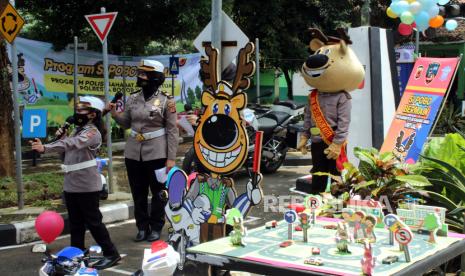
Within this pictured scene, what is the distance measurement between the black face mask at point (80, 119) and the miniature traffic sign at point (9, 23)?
2.27 m

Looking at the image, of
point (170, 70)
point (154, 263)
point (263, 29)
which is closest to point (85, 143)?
point (154, 263)

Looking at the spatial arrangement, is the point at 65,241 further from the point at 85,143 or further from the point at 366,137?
the point at 366,137

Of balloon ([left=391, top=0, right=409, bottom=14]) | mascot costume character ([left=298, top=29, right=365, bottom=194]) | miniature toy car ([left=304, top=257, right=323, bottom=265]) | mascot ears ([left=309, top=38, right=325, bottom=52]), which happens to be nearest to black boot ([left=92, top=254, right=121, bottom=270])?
mascot costume character ([left=298, top=29, right=365, bottom=194])

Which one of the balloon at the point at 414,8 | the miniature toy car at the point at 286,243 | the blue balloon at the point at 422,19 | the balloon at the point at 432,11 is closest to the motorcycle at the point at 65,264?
the miniature toy car at the point at 286,243

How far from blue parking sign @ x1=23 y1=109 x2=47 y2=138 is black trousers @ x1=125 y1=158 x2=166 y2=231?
2.06 m

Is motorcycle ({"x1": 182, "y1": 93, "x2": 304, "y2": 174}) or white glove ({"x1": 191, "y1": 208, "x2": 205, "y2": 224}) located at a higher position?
motorcycle ({"x1": 182, "y1": 93, "x2": 304, "y2": 174})

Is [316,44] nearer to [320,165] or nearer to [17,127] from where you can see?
[320,165]

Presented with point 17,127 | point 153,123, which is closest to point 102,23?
point 17,127

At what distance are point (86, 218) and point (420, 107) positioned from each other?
4704 mm

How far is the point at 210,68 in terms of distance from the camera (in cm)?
487

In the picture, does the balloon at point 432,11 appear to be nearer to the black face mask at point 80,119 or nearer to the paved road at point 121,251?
the paved road at point 121,251

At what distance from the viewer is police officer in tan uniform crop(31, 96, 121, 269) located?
4895 mm

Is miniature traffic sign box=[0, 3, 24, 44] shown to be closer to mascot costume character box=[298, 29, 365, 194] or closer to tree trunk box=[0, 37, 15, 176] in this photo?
tree trunk box=[0, 37, 15, 176]

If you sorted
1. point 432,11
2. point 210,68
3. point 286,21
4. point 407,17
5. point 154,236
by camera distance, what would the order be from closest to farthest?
point 210,68
point 154,236
point 407,17
point 432,11
point 286,21
